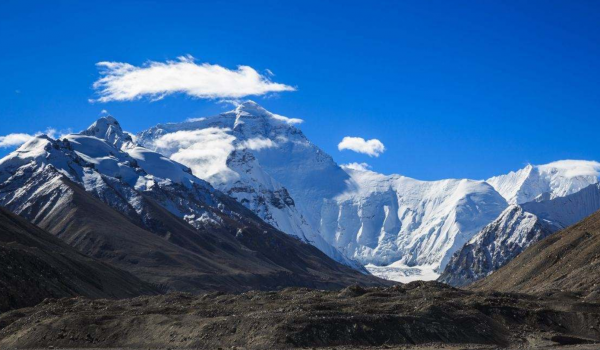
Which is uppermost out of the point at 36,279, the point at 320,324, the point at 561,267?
the point at 561,267

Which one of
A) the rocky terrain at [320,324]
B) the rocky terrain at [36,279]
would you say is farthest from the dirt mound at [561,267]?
the rocky terrain at [36,279]

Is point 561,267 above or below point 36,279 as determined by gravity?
above

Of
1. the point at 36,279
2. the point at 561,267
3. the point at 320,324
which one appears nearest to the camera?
the point at 320,324

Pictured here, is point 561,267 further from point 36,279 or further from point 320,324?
point 36,279

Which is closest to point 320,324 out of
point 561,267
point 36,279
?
point 561,267

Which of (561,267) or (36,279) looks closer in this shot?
(561,267)

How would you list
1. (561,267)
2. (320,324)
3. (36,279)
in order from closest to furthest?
(320,324)
(561,267)
(36,279)

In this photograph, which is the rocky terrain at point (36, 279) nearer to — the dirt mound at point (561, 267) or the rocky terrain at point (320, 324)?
the rocky terrain at point (320, 324)

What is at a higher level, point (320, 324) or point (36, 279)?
point (36, 279)
